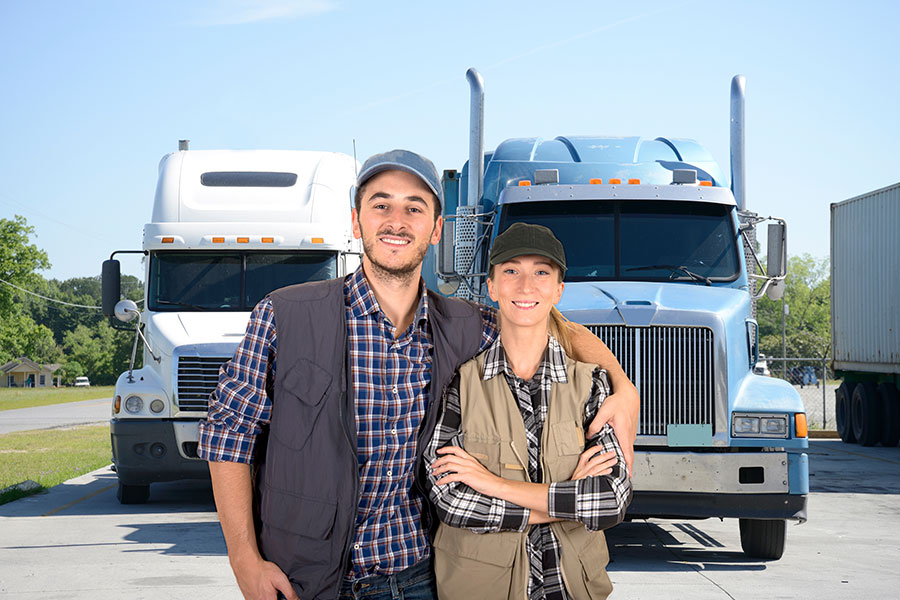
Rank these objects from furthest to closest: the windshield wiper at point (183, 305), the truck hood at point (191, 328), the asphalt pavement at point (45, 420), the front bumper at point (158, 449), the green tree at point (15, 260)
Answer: the green tree at point (15, 260) → the asphalt pavement at point (45, 420) → the windshield wiper at point (183, 305) → the truck hood at point (191, 328) → the front bumper at point (158, 449)

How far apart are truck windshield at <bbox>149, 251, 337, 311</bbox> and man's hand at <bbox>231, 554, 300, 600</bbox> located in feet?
28.8

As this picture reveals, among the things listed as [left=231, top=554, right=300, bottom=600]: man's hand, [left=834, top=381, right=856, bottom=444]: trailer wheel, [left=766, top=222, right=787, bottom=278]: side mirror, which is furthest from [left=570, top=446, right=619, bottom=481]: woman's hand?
[left=834, top=381, right=856, bottom=444]: trailer wheel

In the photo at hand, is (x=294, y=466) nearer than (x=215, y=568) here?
Yes

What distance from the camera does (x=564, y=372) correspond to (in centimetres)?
316

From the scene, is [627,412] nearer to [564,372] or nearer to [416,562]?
[564,372]

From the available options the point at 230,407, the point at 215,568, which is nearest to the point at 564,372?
the point at 230,407

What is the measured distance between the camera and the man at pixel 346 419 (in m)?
2.85

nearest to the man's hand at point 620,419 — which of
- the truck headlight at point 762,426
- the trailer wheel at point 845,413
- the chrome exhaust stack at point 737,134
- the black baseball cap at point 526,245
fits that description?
the black baseball cap at point 526,245

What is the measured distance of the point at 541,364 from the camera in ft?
10.4

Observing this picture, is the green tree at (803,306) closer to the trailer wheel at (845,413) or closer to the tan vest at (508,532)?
the trailer wheel at (845,413)

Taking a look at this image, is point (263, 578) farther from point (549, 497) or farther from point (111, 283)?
point (111, 283)

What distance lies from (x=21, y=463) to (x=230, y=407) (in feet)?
49.1

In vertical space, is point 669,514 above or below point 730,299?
below

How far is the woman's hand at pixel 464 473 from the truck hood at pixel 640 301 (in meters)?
5.22
